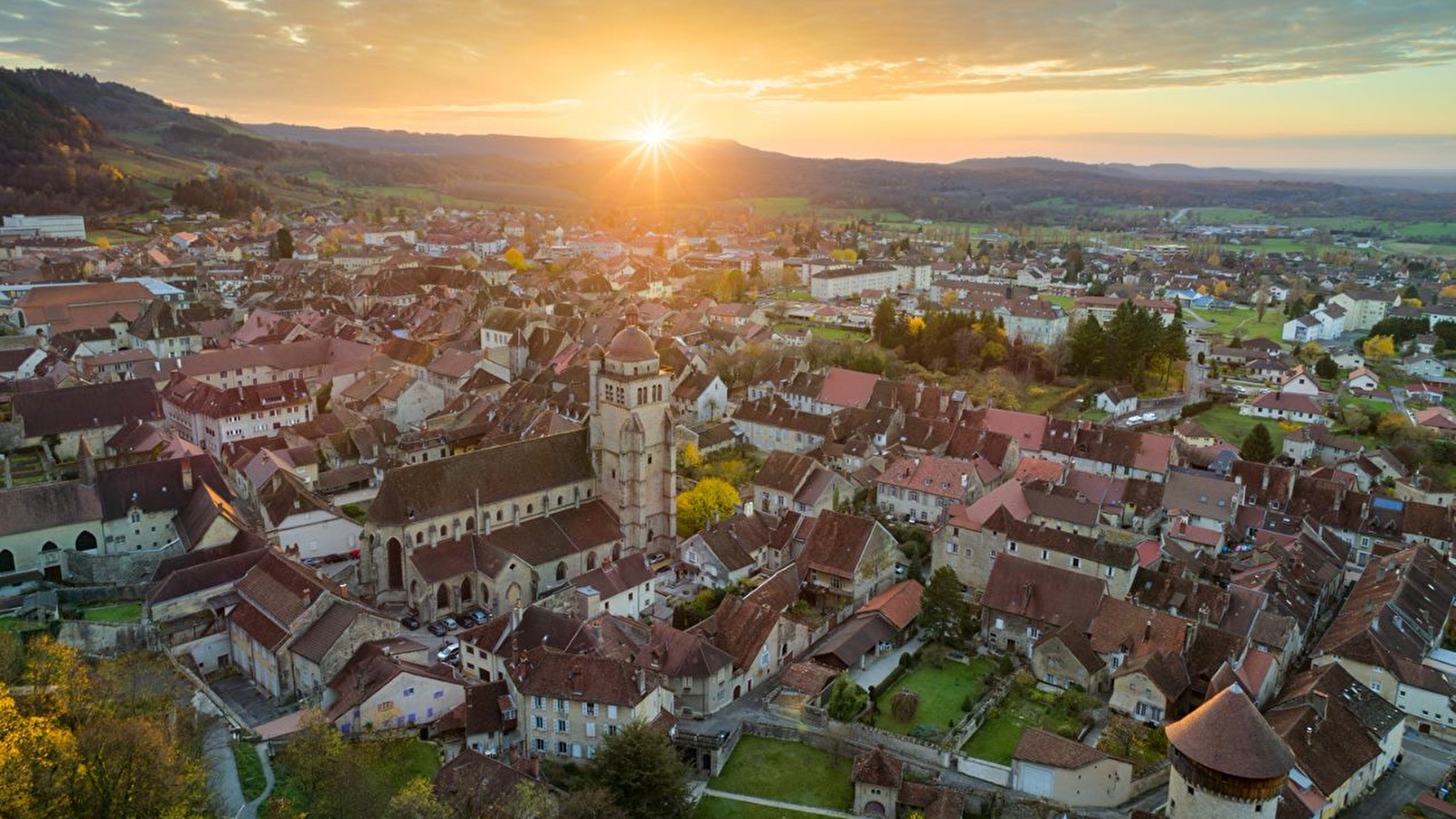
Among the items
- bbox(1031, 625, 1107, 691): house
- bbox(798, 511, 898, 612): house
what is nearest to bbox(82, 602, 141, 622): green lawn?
bbox(798, 511, 898, 612): house

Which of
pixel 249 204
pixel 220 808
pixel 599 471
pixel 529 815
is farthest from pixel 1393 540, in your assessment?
pixel 249 204

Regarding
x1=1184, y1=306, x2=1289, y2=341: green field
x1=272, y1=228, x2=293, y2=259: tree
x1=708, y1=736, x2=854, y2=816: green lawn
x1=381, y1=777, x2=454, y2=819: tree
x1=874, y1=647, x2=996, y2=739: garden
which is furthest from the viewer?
x1=272, y1=228, x2=293, y2=259: tree

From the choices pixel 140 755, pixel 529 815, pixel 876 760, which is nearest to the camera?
pixel 140 755

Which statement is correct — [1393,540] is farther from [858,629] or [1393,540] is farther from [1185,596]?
[858,629]

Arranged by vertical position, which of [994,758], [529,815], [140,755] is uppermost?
[140,755]

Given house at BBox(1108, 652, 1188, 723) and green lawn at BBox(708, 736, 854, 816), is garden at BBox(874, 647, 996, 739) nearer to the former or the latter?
green lawn at BBox(708, 736, 854, 816)
